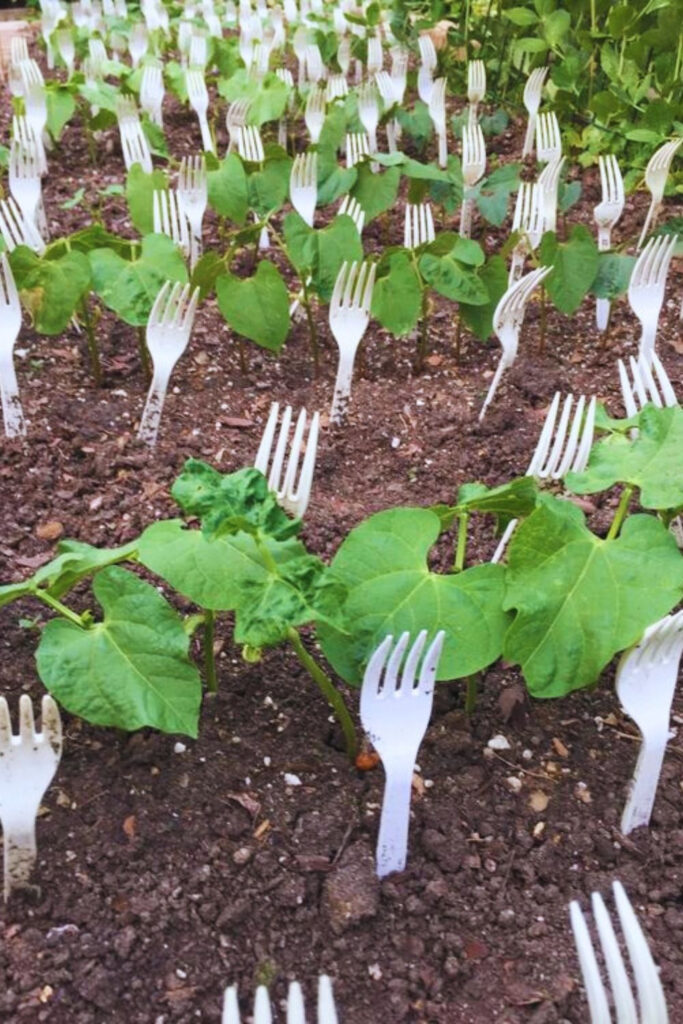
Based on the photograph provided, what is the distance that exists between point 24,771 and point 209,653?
311mm

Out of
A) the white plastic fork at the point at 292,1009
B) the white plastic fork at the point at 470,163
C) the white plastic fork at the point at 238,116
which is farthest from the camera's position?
the white plastic fork at the point at 238,116

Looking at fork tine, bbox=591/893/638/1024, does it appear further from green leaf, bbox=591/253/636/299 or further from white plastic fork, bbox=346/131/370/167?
white plastic fork, bbox=346/131/370/167

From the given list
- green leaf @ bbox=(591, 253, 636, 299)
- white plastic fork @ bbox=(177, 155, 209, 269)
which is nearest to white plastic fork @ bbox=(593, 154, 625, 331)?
green leaf @ bbox=(591, 253, 636, 299)

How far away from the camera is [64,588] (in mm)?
1179

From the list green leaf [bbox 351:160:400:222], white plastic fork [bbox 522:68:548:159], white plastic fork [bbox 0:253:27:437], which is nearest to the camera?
white plastic fork [bbox 0:253:27:437]

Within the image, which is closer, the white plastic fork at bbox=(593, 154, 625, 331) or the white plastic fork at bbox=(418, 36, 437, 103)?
the white plastic fork at bbox=(593, 154, 625, 331)

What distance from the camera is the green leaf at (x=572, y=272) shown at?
2072 mm

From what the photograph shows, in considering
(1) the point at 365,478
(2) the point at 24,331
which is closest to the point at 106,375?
(2) the point at 24,331

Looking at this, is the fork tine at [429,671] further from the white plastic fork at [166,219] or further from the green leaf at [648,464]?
the white plastic fork at [166,219]

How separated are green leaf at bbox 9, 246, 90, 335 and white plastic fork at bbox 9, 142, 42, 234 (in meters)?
0.39

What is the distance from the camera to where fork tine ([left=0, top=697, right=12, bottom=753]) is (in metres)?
0.97

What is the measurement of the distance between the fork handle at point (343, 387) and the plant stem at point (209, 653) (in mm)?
735

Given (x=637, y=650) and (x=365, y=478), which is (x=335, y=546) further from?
(x=637, y=650)

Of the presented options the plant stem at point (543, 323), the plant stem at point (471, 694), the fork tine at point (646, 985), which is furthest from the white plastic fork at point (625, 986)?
the plant stem at point (543, 323)
